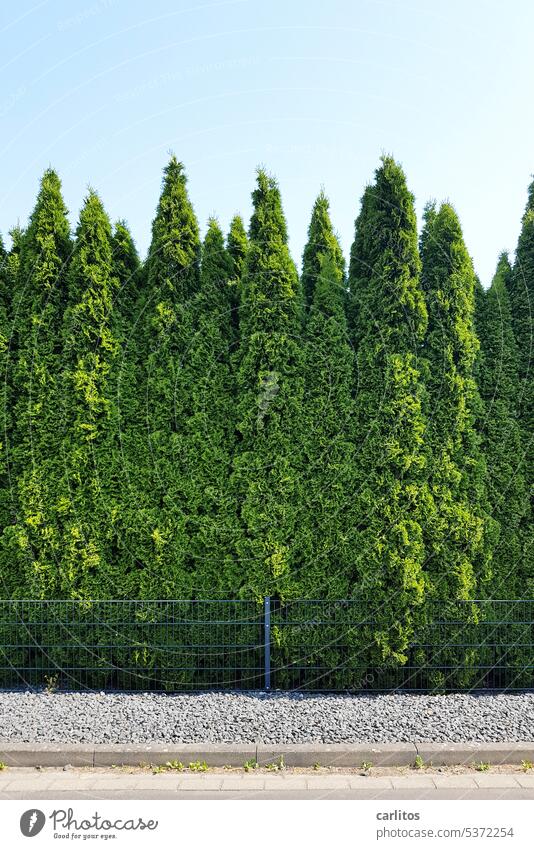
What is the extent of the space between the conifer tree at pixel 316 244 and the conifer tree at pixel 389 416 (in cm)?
51

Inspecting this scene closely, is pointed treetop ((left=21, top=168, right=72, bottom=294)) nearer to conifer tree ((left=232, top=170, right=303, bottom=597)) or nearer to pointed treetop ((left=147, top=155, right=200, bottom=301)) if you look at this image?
pointed treetop ((left=147, top=155, right=200, bottom=301))

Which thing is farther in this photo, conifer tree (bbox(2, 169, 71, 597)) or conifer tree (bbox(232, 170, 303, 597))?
conifer tree (bbox(2, 169, 71, 597))

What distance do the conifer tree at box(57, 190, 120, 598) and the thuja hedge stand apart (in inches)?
1.0

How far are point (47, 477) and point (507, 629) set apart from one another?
18.8 ft

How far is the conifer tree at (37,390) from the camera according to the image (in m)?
7.61

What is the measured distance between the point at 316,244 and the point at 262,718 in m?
5.49

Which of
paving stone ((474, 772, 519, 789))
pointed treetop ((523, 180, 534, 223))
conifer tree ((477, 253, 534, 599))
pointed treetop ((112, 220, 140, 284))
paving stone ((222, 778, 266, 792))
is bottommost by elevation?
paving stone ((474, 772, 519, 789))

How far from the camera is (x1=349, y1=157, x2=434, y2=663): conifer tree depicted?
23.7 ft

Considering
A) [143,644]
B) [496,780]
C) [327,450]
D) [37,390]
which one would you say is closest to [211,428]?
[327,450]

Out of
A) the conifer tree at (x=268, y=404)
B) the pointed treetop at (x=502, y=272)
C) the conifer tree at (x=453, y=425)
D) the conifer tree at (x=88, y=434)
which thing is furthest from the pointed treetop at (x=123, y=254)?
the pointed treetop at (x=502, y=272)

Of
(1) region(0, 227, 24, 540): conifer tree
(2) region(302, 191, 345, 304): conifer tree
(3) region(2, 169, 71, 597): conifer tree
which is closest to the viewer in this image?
(3) region(2, 169, 71, 597): conifer tree

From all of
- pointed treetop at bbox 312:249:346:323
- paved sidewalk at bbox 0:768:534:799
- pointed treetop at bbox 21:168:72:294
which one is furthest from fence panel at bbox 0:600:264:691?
pointed treetop at bbox 21:168:72:294

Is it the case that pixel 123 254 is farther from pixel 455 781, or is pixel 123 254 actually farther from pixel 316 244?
pixel 455 781

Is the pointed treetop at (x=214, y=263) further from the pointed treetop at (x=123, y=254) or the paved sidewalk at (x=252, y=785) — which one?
the paved sidewalk at (x=252, y=785)
